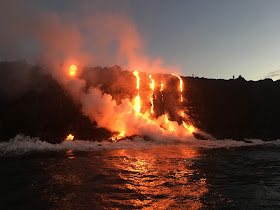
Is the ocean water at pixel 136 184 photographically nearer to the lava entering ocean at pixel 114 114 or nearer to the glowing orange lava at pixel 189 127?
the lava entering ocean at pixel 114 114

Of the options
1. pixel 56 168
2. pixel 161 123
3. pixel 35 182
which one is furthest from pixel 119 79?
pixel 35 182

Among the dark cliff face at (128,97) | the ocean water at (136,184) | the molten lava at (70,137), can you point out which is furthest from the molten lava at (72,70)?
the ocean water at (136,184)

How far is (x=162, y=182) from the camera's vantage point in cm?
898

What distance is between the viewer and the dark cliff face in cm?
2264

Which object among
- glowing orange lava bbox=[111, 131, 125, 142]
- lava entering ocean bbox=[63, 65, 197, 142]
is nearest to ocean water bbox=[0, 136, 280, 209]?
glowing orange lava bbox=[111, 131, 125, 142]

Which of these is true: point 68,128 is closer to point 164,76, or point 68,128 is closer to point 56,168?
point 56,168

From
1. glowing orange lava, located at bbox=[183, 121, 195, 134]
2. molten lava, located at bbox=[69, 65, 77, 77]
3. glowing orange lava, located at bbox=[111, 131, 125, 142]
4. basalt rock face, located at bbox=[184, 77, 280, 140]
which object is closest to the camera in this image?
glowing orange lava, located at bbox=[111, 131, 125, 142]

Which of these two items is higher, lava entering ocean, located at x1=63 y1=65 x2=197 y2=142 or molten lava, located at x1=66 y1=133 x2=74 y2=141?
lava entering ocean, located at x1=63 y1=65 x2=197 y2=142

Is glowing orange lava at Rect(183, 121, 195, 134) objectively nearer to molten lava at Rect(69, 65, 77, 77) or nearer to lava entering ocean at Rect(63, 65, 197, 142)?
lava entering ocean at Rect(63, 65, 197, 142)

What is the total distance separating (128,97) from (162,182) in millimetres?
19909

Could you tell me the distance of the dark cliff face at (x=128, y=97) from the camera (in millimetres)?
22641

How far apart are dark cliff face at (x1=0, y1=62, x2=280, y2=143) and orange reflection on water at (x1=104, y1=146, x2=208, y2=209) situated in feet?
38.5

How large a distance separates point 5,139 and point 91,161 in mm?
12062

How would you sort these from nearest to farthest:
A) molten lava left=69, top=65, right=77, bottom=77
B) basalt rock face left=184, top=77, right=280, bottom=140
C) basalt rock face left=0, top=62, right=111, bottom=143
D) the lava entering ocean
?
basalt rock face left=0, top=62, right=111, bottom=143
the lava entering ocean
molten lava left=69, top=65, right=77, bottom=77
basalt rock face left=184, top=77, right=280, bottom=140
